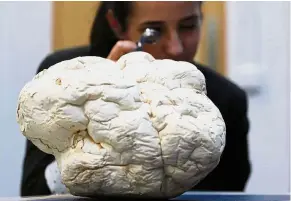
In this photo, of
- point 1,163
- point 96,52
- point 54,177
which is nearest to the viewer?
point 54,177

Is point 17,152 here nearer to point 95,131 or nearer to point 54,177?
point 54,177

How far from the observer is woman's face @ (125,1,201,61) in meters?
1.28

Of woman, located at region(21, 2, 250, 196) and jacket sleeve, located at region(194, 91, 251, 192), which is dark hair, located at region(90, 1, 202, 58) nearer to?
woman, located at region(21, 2, 250, 196)

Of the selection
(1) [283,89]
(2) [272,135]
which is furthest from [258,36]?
(2) [272,135]

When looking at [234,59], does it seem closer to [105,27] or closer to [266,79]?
[266,79]

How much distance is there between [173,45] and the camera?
127 cm

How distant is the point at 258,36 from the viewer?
1.68 meters

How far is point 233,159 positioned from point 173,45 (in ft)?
1.33

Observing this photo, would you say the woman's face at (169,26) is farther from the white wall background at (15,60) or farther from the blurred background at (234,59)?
the white wall background at (15,60)

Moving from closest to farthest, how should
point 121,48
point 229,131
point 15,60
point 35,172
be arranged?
point 121,48 → point 35,172 → point 229,131 → point 15,60

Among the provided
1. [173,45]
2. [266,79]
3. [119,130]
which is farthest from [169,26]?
[119,130]

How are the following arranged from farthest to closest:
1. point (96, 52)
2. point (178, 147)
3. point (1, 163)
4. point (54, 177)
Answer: point (1, 163), point (96, 52), point (54, 177), point (178, 147)

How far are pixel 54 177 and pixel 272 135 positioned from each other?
0.82 m

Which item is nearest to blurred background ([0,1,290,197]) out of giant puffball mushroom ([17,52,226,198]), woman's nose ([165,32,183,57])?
woman's nose ([165,32,183,57])
